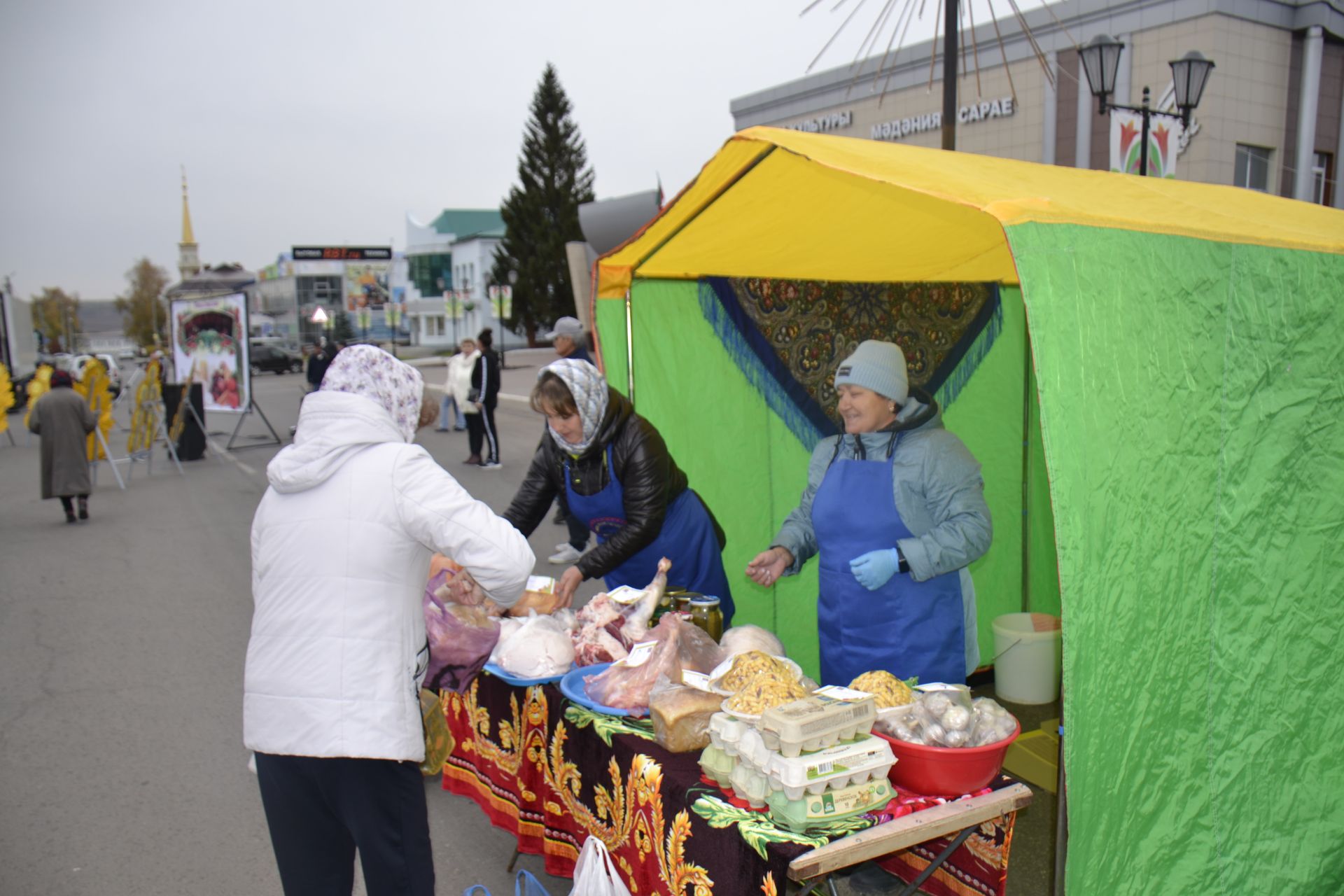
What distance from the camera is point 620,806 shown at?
241 centimetres

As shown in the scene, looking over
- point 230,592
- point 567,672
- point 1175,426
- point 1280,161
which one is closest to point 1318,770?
point 1175,426

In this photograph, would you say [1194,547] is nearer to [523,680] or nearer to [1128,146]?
[523,680]

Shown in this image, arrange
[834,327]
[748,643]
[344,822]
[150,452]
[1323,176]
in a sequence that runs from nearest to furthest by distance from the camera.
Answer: [344,822]
[748,643]
[834,327]
[150,452]
[1323,176]

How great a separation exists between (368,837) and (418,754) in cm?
22

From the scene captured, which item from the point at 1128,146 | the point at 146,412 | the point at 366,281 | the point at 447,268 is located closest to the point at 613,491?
the point at 1128,146

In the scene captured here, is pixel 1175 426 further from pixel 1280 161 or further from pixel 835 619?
pixel 1280 161

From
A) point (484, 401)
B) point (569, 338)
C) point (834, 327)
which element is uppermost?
point (834, 327)

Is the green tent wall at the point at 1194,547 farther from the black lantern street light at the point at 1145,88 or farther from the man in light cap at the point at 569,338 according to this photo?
the man in light cap at the point at 569,338

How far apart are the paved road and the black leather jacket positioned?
1169 mm

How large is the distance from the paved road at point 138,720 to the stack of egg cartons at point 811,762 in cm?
140

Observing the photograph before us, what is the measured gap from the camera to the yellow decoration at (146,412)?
40.9ft

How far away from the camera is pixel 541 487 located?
3.79 m

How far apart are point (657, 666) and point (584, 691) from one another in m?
0.27

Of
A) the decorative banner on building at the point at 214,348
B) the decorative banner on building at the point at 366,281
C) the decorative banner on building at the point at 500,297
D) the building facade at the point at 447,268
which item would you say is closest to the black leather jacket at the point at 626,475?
the decorative banner on building at the point at 214,348
